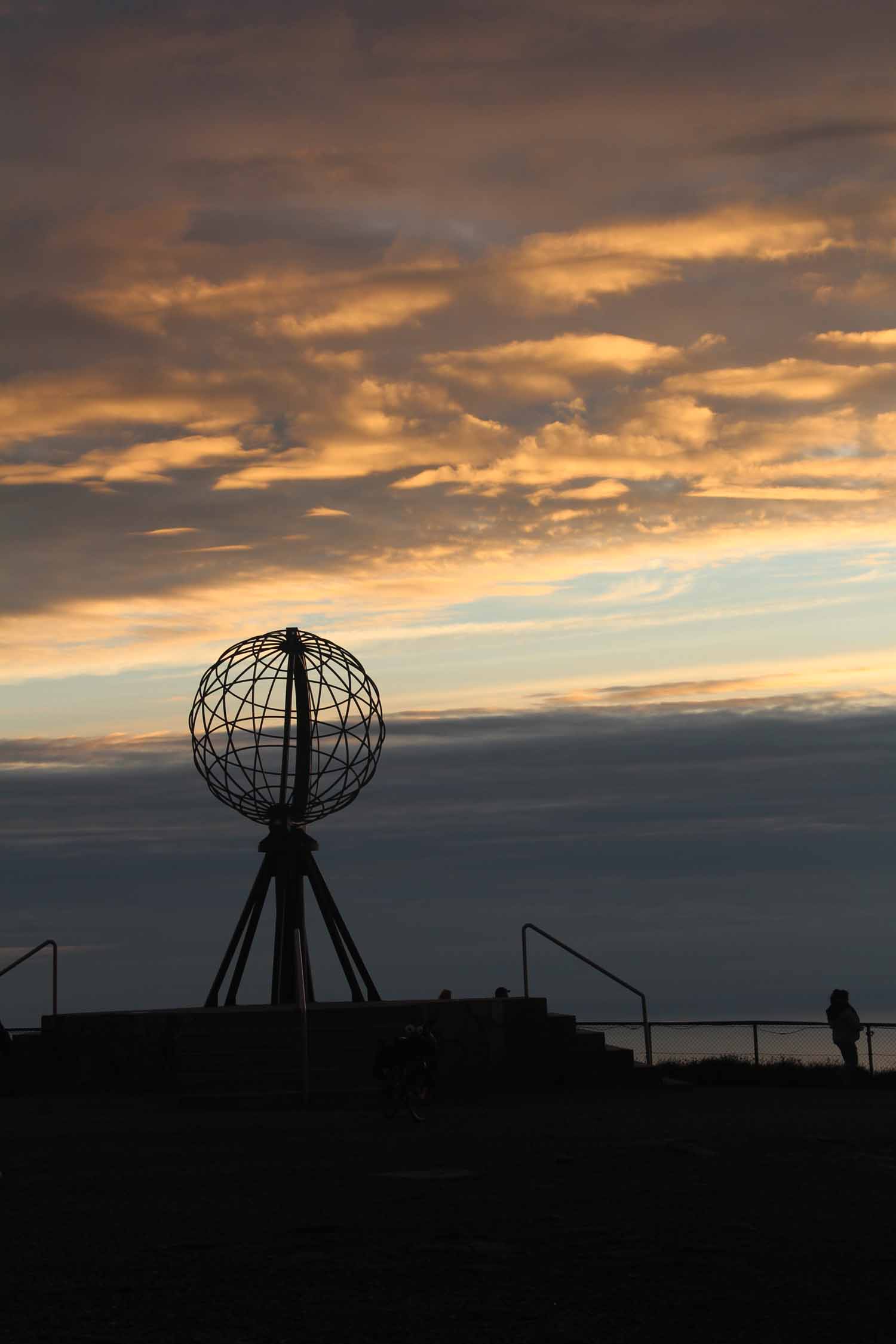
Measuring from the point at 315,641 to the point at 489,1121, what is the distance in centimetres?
1137

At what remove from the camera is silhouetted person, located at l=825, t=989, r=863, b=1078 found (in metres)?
21.8

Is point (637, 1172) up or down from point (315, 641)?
down

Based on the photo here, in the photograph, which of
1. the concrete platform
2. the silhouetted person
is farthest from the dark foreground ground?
the silhouetted person

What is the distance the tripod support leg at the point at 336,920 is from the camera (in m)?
26.1

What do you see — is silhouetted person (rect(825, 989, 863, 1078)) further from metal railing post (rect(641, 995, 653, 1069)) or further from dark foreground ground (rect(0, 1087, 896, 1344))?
dark foreground ground (rect(0, 1087, 896, 1344))

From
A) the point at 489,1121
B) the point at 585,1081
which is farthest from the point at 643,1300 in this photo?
the point at 585,1081

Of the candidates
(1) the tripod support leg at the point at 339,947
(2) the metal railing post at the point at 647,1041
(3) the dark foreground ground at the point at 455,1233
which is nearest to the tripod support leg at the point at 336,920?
(1) the tripod support leg at the point at 339,947

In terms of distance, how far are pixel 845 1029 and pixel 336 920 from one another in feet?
26.5

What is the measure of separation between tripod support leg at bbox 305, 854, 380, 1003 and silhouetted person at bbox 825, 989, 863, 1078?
7.30m

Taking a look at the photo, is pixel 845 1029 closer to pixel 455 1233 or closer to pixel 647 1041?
pixel 647 1041

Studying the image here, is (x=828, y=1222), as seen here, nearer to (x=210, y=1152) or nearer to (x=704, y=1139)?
(x=704, y=1139)

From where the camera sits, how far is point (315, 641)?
26766 mm

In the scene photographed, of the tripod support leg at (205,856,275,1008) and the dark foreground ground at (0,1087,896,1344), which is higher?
the tripod support leg at (205,856,275,1008)

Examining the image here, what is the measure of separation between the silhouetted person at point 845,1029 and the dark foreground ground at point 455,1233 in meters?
5.37
